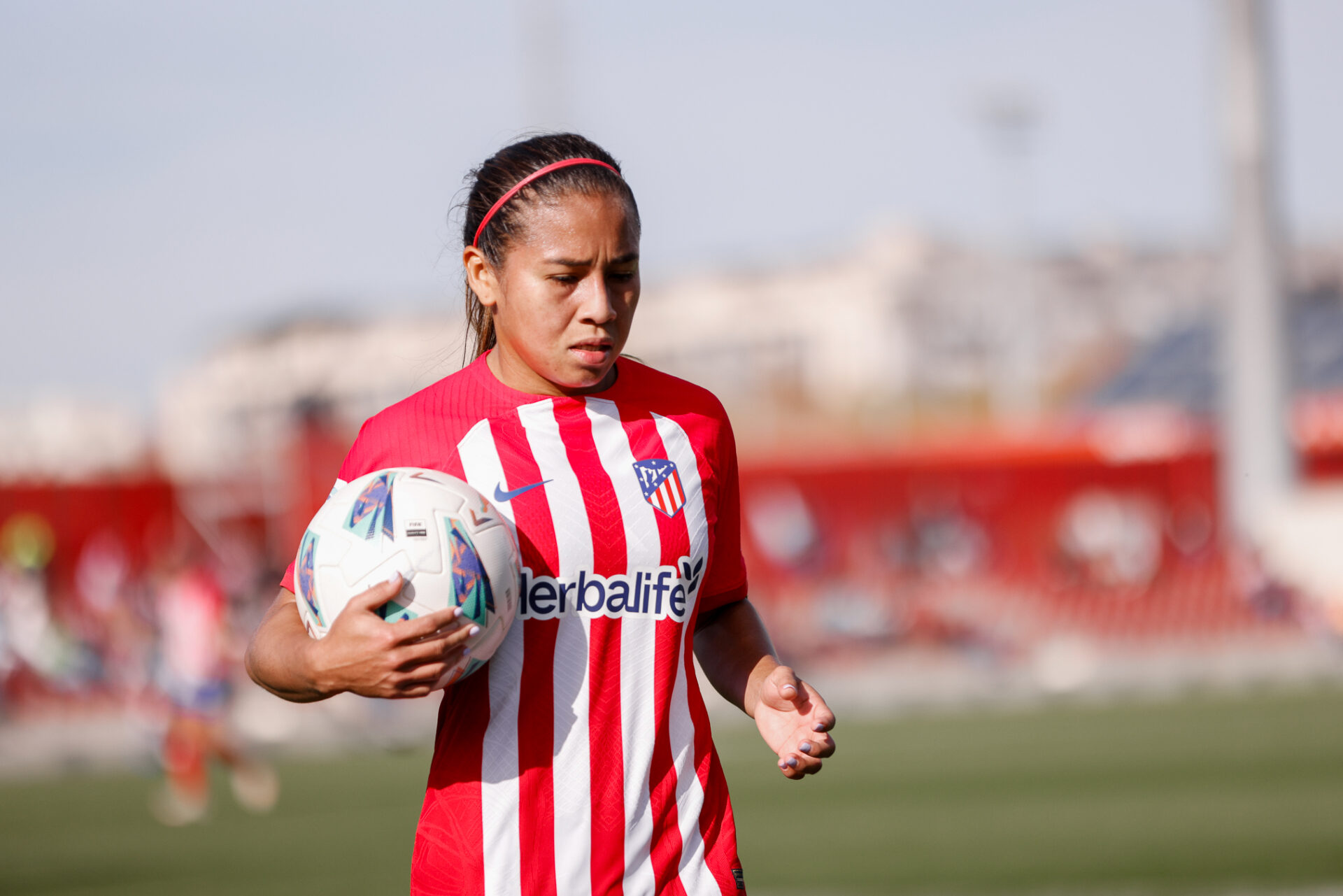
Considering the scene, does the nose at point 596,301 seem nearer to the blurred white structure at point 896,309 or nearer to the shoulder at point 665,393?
the shoulder at point 665,393

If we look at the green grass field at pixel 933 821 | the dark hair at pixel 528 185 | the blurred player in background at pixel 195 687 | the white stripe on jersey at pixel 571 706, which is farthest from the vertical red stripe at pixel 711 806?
the blurred player in background at pixel 195 687

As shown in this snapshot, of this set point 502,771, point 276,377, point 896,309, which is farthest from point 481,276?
point 896,309

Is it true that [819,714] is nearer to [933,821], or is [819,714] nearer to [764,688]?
[764,688]

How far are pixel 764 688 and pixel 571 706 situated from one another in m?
0.38

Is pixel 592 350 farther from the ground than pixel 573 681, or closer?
farther from the ground

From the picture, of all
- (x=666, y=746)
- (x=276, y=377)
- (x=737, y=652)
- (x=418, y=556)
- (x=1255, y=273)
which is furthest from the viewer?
(x=276, y=377)

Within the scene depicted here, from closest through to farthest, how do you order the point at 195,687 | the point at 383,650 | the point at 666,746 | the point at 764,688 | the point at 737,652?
the point at 383,650, the point at 666,746, the point at 764,688, the point at 737,652, the point at 195,687

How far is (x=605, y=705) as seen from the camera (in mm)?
2781

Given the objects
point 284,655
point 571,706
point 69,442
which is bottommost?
point 69,442

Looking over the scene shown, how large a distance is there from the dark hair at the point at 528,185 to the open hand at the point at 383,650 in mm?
677

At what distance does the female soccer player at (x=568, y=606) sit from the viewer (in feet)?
9.01

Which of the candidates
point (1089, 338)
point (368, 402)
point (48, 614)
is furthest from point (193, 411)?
point (48, 614)

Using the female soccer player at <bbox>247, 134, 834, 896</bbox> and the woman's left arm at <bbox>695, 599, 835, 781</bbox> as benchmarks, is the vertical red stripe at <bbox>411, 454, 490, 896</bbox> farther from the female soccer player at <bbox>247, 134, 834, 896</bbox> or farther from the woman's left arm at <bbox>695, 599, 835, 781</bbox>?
the woman's left arm at <bbox>695, 599, 835, 781</bbox>

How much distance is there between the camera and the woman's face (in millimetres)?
2738
